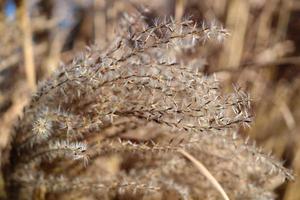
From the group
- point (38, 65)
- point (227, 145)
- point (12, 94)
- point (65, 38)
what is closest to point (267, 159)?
point (227, 145)

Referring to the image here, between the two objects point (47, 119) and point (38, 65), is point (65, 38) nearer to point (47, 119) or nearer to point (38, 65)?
point (38, 65)

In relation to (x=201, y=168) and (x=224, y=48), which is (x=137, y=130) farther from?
(x=224, y=48)

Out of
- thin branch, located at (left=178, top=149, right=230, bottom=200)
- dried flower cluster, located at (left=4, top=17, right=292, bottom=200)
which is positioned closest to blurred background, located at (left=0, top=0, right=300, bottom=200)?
dried flower cluster, located at (left=4, top=17, right=292, bottom=200)

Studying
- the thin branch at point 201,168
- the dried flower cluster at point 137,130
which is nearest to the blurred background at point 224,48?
the dried flower cluster at point 137,130

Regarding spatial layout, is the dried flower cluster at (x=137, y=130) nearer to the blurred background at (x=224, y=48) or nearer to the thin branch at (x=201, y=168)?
the thin branch at (x=201, y=168)

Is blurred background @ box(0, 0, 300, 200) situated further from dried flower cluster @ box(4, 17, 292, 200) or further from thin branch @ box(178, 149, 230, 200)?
thin branch @ box(178, 149, 230, 200)

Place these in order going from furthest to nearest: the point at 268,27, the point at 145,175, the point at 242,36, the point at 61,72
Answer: the point at 268,27
the point at 242,36
the point at 145,175
the point at 61,72

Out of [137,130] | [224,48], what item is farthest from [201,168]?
[224,48]
